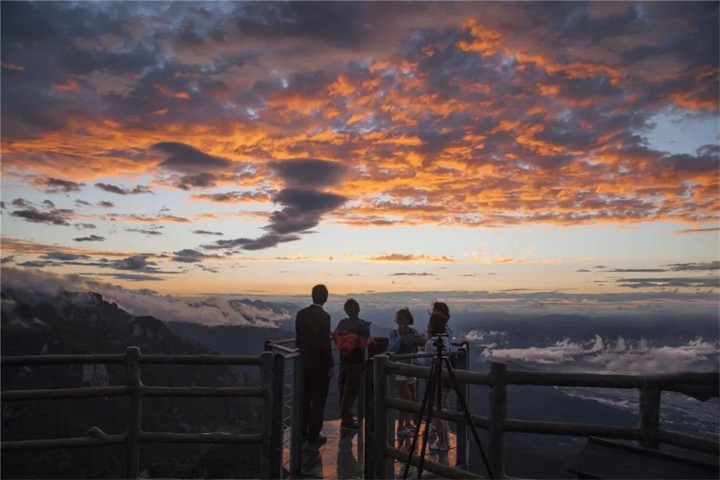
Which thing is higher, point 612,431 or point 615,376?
point 615,376

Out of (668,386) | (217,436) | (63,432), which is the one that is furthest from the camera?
(63,432)

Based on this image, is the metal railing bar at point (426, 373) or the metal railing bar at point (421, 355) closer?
the metal railing bar at point (426, 373)

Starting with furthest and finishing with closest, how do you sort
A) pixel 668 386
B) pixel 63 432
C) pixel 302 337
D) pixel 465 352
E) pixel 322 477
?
pixel 63 432 → pixel 465 352 → pixel 302 337 → pixel 322 477 → pixel 668 386

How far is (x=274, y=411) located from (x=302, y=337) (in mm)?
2121

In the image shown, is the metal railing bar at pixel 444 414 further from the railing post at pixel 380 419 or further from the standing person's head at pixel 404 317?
the standing person's head at pixel 404 317

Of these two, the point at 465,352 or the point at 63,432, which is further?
the point at 63,432

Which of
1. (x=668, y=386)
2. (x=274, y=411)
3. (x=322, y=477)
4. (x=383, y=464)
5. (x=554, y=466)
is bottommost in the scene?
(x=554, y=466)

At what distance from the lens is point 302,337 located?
9.48 m

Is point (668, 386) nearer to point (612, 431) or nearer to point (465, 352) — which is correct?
point (612, 431)

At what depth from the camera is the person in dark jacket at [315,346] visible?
9.42 metres

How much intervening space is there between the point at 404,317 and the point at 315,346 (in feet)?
6.14

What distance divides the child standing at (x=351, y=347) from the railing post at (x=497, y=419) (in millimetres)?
4237

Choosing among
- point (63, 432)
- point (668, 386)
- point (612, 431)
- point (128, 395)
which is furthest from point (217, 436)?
point (63, 432)

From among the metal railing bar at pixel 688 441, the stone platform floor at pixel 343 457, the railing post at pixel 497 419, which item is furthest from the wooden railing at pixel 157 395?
the metal railing bar at pixel 688 441
